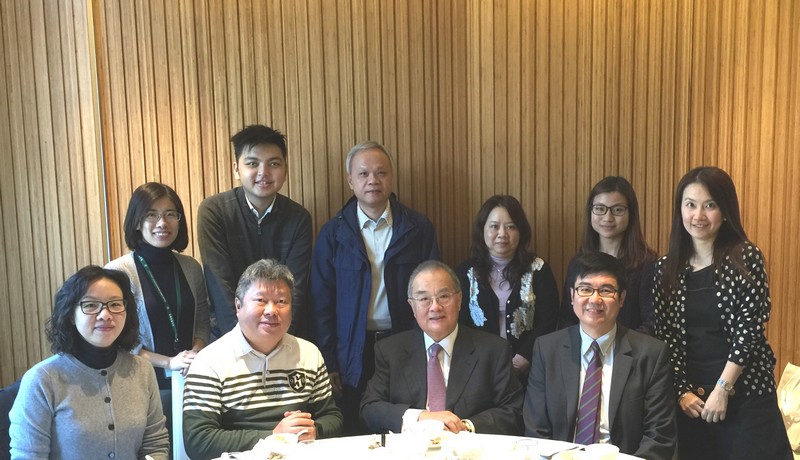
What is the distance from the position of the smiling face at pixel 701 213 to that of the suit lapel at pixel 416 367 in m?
1.31

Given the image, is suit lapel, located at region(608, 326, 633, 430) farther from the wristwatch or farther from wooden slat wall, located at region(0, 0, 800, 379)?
wooden slat wall, located at region(0, 0, 800, 379)

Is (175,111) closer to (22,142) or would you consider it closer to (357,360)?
(22,142)

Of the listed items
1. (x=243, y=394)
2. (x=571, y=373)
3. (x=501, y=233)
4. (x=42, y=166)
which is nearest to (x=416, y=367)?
(x=571, y=373)

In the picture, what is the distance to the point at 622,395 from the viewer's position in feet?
9.02

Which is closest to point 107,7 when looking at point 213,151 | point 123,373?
point 213,151

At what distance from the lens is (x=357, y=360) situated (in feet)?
11.7

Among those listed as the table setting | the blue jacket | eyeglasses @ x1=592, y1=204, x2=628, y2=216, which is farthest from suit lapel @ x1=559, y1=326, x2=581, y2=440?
the blue jacket

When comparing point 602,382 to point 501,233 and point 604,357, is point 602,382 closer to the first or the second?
point 604,357

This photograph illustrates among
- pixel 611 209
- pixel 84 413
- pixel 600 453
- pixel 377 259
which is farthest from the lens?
pixel 377 259

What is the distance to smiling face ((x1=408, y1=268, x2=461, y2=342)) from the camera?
2990mm

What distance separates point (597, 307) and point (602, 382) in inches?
12.2

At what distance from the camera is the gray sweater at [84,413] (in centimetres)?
236

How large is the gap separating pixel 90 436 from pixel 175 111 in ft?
6.57

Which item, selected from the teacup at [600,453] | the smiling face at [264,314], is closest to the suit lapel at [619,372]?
the teacup at [600,453]
